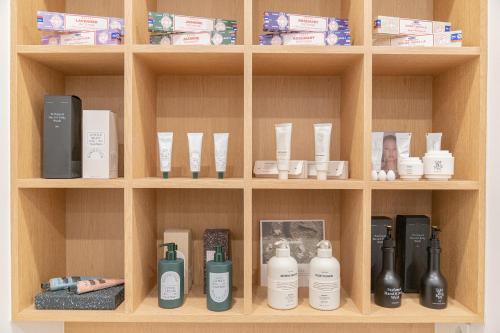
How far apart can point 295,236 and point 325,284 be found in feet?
0.97

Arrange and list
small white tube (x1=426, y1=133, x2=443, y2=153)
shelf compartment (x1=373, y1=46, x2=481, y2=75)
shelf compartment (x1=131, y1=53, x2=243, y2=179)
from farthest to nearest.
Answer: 1. shelf compartment (x1=131, y1=53, x2=243, y2=179)
2. small white tube (x1=426, y1=133, x2=443, y2=153)
3. shelf compartment (x1=373, y1=46, x2=481, y2=75)

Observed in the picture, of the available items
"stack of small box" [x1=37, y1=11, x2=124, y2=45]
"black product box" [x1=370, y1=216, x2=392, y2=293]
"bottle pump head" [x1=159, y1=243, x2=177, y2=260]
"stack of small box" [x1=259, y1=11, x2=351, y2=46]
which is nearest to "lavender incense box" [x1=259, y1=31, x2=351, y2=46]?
"stack of small box" [x1=259, y1=11, x2=351, y2=46]

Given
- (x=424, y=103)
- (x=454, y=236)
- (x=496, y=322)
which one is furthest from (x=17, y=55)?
(x=496, y=322)

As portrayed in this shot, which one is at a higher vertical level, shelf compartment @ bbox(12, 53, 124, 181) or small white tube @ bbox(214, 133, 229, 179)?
shelf compartment @ bbox(12, 53, 124, 181)

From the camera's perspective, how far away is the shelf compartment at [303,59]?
1306 mm

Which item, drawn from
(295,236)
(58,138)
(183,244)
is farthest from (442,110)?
(58,138)

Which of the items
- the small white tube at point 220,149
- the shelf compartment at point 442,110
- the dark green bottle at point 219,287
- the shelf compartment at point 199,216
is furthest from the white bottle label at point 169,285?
the shelf compartment at point 442,110

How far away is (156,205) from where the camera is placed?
1627mm

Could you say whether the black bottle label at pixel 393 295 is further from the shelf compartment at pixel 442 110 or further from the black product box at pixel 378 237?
the shelf compartment at pixel 442 110

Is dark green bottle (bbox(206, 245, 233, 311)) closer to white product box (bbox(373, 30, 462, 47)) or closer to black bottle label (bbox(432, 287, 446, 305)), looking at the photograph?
black bottle label (bbox(432, 287, 446, 305))

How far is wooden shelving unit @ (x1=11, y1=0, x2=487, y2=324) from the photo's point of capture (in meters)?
1.31

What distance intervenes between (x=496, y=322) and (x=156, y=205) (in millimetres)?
1182

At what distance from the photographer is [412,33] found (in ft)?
4.60

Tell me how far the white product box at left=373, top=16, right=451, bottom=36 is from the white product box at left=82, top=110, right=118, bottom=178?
91 centimetres
